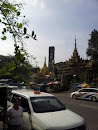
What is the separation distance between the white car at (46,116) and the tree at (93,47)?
102 feet

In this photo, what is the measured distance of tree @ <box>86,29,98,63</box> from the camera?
1345 inches

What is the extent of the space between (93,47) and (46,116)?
33.3 meters

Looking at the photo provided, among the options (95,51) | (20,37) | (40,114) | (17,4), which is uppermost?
(95,51)

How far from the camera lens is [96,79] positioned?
2870cm

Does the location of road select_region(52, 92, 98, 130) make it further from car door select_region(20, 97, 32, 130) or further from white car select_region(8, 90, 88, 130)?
car door select_region(20, 97, 32, 130)

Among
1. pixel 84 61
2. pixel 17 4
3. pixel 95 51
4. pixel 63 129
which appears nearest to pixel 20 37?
pixel 17 4

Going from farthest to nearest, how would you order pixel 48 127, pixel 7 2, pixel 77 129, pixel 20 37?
pixel 77 129 → pixel 48 127 → pixel 7 2 → pixel 20 37

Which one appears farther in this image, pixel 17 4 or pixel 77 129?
pixel 77 129

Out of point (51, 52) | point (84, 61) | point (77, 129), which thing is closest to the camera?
point (77, 129)

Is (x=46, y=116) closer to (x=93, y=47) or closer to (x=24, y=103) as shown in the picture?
(x=24, y=103)

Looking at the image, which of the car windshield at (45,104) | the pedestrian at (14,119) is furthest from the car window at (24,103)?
the pedestrian at (14,119)

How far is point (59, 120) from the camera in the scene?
3.91 metres

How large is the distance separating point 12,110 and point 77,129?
6.21ft

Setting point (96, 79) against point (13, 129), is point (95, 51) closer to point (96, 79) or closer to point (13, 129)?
point (96, 79)
